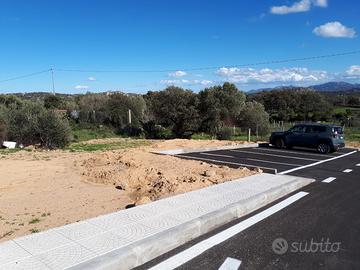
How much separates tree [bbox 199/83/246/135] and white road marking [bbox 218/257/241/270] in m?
35.2

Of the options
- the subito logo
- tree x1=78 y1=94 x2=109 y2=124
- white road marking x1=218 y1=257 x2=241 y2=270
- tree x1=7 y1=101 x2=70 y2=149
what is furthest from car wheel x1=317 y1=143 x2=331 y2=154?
tree x1=78 y1=94 x2=109 y2=124

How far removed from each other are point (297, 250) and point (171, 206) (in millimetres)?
2487

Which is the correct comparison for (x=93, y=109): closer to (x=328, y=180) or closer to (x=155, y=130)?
(x=155, y=130)

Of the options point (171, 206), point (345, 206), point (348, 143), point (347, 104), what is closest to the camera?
point (171, 206)

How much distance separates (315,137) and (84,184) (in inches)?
553

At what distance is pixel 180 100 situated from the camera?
42.2 meters

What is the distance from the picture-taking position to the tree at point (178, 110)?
137ft

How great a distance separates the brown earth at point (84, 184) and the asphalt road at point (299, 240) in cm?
272

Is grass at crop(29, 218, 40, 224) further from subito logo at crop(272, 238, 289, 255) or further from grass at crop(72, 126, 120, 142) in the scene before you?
grass at crop(72, 126, 120, 142)

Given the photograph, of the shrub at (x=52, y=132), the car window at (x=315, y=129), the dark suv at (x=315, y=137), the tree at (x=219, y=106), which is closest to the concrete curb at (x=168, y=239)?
the dark suv at (x=315, y=137)

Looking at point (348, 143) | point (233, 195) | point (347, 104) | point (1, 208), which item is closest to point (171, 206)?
point (233, 195)

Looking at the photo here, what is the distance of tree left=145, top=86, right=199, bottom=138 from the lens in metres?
41.8

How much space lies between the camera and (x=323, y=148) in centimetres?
2073

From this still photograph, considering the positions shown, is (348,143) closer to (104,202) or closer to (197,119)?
(197,119)
